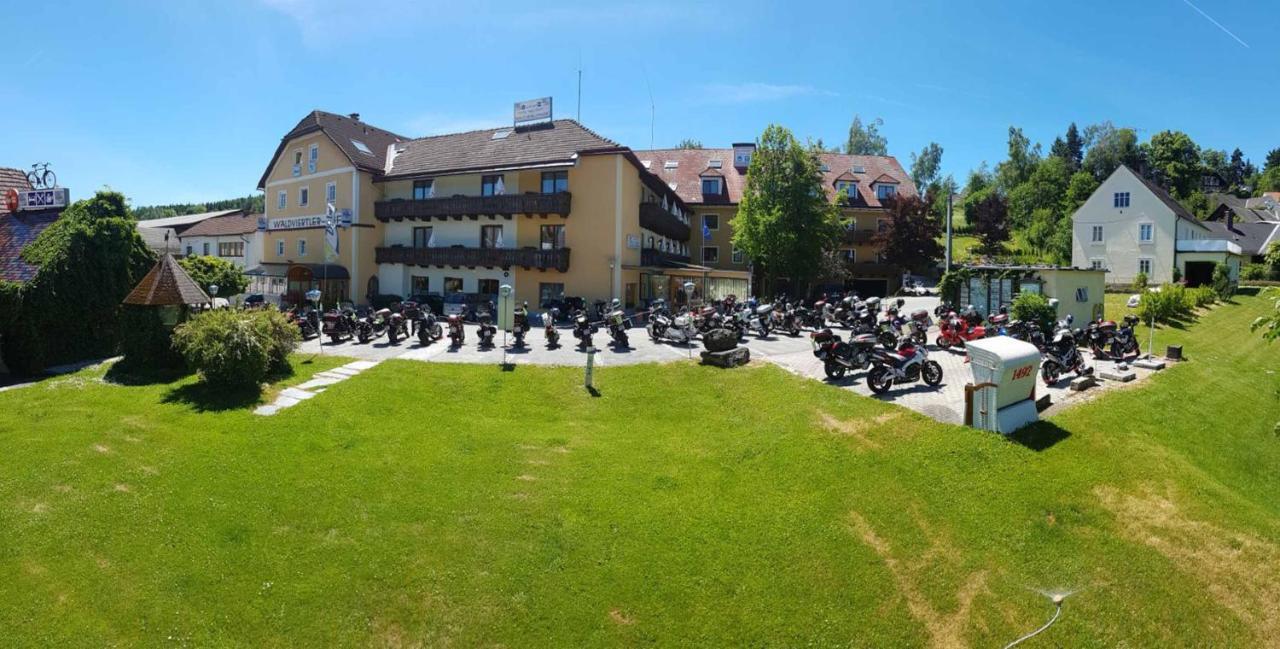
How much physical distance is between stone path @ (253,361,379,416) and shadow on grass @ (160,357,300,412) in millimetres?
472

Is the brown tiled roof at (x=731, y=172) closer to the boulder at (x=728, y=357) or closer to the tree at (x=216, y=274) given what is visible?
the tree at (x=216, y=274)

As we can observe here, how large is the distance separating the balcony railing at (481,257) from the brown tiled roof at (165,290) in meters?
15.7

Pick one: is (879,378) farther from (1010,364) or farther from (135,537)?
(135,537)

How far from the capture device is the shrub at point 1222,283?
123 feet

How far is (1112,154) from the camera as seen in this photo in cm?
8594

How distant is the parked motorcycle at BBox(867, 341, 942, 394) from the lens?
1470 cm

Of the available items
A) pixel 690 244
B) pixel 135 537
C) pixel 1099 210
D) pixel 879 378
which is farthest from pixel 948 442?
pixel 1099 210

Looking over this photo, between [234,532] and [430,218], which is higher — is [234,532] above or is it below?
below

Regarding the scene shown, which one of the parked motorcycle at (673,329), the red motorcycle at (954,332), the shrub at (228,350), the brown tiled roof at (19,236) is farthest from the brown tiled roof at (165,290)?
the red motorcycle at (954,332)

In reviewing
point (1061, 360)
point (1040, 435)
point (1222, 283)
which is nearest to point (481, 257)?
point (1061, 360)

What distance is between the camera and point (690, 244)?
47625 mm

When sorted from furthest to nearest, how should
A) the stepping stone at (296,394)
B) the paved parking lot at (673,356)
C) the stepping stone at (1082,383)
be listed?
the stepping stone at (296,394) → the stepping stone at (1082,383) → the paved parking lot at (673,356)

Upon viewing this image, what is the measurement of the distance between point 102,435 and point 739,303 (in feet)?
69.6

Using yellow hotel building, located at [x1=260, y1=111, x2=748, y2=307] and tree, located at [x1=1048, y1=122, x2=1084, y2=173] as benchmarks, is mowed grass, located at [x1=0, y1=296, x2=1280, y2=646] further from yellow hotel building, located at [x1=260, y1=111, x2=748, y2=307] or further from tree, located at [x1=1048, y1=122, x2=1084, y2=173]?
tree, located at [x1=1048, y1=122, x2=1084, y2=173]
